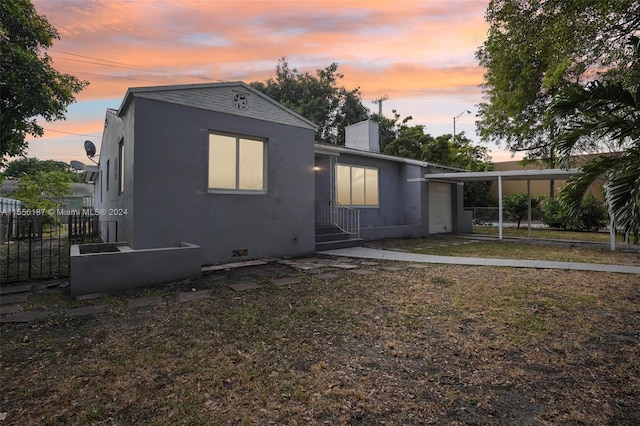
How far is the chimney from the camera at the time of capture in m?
14.4

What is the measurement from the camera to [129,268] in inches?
201

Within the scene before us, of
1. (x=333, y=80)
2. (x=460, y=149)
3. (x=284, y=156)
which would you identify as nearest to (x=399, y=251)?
(x=284, y=156)

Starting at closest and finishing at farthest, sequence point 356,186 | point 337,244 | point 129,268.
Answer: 1. point 129,268
2. point 337,244
3. point 356,186

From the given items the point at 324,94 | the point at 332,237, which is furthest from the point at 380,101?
the point at 332,237

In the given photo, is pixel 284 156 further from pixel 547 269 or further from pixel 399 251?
pixel 547 269

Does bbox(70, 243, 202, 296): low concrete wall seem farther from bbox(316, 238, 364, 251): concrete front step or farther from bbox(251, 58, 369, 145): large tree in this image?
bbox(251, 58, 369, 145): large tree

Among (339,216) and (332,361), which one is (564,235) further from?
(332,361)

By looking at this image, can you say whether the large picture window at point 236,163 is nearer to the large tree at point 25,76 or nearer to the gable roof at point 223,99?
the gable roof at point 223,99

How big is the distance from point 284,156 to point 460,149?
20.8 metres

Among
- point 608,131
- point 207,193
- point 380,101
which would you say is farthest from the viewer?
point 380,101

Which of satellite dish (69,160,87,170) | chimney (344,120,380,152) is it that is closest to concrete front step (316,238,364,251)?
chimney (344,120,380,152)

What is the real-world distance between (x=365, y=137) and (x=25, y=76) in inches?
461

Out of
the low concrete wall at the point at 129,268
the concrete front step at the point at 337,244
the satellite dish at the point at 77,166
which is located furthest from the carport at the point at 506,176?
the satellite dish at the point at 77,166

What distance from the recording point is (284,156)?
8312 millimetres
